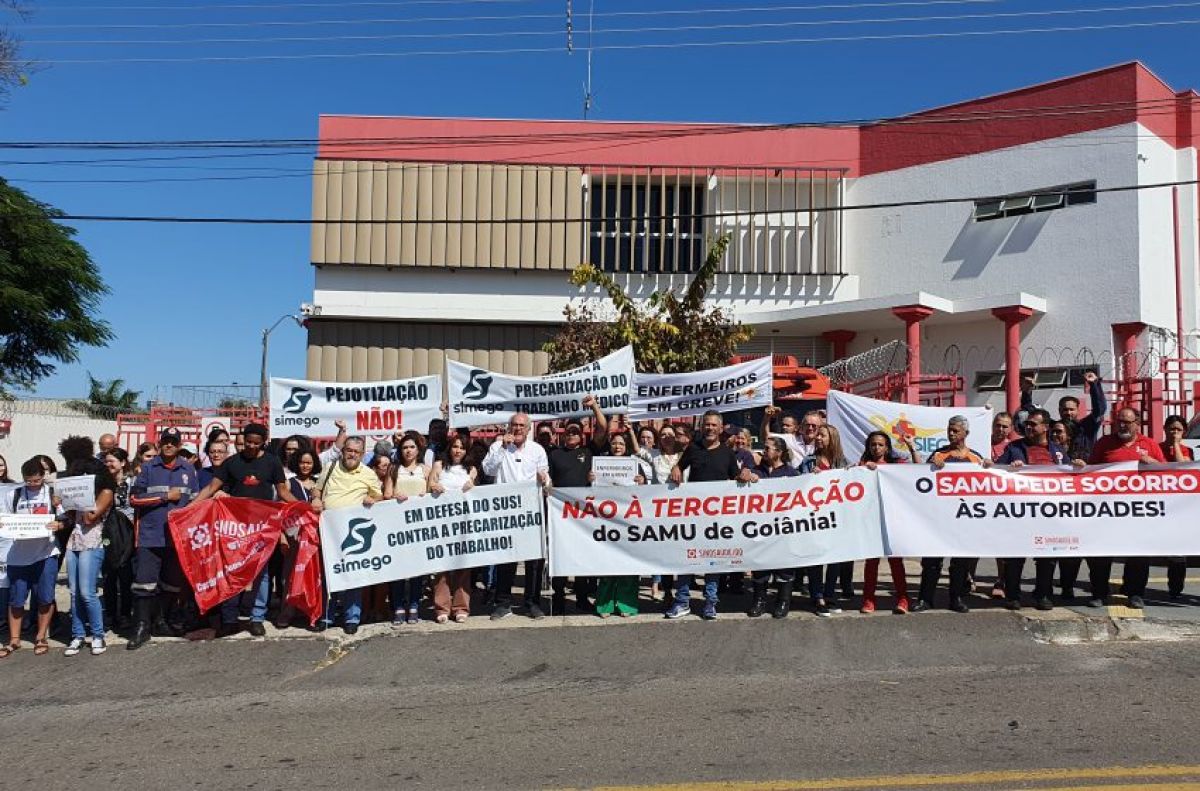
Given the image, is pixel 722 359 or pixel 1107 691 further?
pixel 722 359

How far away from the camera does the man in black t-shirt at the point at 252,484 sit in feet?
28.8

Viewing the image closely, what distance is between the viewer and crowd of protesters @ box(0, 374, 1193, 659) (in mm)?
8398

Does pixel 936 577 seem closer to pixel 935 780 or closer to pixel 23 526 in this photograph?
pixel 935 780

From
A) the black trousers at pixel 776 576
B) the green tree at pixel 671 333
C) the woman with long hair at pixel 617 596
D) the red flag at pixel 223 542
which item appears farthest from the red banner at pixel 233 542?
the green tree at pixel 671 333

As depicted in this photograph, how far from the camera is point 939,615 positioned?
341 inches

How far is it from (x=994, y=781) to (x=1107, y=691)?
6.74ft

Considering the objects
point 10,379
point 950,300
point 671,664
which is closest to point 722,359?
point 950,300

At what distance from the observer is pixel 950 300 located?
73.3ft

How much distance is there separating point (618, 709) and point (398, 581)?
3288mm

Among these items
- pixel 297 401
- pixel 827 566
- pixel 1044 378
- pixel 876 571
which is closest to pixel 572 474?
pixel 827 566

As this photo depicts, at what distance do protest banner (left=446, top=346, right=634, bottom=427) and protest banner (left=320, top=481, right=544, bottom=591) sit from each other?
6.98 ft

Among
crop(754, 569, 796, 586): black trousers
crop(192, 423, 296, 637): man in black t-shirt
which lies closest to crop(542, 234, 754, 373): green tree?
crop(754, 569, 796, 586): black trousers

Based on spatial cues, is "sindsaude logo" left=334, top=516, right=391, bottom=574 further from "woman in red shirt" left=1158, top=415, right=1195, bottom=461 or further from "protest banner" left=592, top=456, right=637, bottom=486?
"woman in red shirt" left=1158, top=415, right=1195, bottom=461

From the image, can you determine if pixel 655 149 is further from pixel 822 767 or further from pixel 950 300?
pixel 822 767
